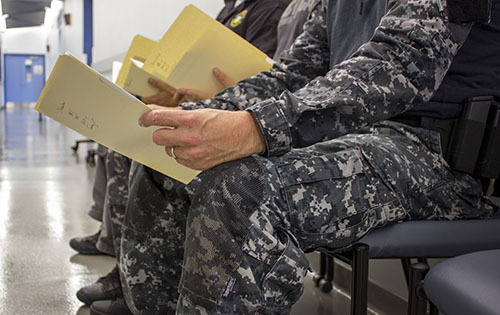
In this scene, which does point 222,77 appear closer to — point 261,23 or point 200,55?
point 200,55

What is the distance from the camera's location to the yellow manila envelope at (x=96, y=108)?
25.4 inches

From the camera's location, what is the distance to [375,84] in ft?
2.50

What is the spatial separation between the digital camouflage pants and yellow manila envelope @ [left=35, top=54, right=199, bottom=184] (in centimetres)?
12

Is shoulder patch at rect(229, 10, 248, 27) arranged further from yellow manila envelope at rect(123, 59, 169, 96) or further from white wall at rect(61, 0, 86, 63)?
white wall at rect(61, 0, 86, 63)

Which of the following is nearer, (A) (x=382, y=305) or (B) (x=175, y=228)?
(B) (x=175, y=228)

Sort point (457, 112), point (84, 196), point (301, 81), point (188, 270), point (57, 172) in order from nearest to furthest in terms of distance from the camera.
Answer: point (188, 270), point (457, 112), point (301, 81), point (84, 196), point (57, 172)

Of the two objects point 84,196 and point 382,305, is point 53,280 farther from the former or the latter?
point 84,196

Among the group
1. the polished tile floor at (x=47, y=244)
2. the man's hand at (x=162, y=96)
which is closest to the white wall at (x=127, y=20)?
the polished tile floor at (x=47, y=244)

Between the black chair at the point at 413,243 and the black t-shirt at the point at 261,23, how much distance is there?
124cm

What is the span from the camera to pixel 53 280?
1.63m

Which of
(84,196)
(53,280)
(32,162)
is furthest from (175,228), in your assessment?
(32,162)

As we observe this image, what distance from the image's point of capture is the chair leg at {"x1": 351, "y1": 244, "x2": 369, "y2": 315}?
79 cm

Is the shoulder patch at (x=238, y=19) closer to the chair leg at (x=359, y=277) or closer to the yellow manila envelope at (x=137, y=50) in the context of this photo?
the yellow manila envelope at (x=137, y=50)

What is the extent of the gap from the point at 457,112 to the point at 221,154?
0.48 metres
